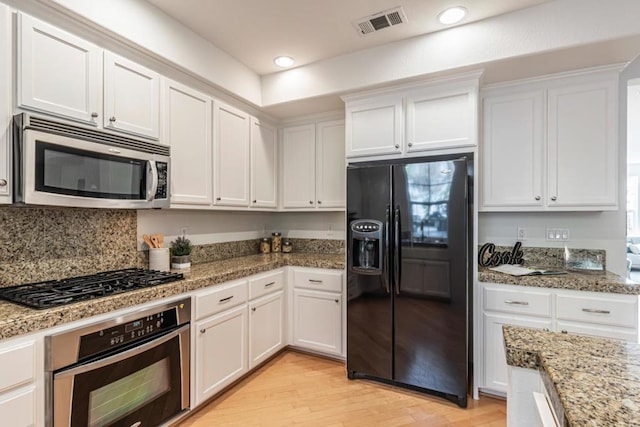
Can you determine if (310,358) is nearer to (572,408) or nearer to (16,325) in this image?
(16,325)

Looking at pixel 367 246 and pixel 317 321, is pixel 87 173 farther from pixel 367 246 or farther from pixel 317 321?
pixel 317 321

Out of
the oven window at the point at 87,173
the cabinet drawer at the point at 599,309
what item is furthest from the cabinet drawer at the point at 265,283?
the cabinet drawer at the point at 599,309

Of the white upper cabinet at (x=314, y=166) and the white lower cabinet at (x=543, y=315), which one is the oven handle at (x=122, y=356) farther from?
the white lower cabinet at (x=543, y=315)

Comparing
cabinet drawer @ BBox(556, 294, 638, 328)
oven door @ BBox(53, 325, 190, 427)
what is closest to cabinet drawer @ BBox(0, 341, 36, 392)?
oven door @ BBox(53, 325, 190, 427)

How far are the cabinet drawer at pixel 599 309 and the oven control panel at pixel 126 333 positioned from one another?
96.6 inches

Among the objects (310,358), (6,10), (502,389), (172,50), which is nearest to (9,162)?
(6,10)

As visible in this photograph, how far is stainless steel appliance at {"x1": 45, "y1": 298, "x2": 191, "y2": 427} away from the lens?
1460 millimetres

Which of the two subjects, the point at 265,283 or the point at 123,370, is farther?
the point at 265,283

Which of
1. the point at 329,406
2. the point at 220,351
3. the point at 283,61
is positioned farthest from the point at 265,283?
the point at 283,61

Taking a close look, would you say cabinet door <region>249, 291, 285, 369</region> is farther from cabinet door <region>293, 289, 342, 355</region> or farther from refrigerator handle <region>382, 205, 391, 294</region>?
refrigerator handle <region>382, 205, 391, 294</region>

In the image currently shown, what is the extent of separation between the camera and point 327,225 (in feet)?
11.7

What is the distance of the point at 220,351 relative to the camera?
90.4 inches

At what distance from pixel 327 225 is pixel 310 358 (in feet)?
4.35

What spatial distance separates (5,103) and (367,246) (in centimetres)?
222
